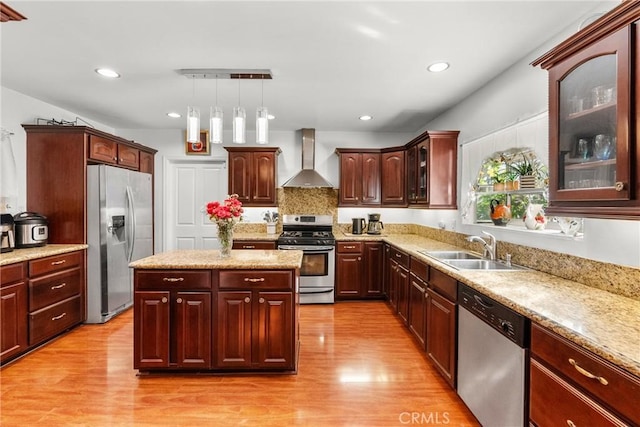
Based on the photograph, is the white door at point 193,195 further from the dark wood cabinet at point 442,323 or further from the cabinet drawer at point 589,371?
the cabinet drawer at point 589,371

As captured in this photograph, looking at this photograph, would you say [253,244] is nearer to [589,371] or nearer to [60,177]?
[60,177]

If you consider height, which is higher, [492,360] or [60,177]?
[60,177]

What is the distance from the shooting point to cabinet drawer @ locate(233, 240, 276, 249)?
14.2ft

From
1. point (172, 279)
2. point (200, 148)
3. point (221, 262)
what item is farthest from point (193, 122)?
point (200, 148)

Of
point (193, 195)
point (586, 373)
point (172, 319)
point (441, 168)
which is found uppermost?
point (441, 168)

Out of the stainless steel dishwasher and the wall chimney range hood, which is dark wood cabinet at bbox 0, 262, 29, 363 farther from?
the stainless steel dishwasher

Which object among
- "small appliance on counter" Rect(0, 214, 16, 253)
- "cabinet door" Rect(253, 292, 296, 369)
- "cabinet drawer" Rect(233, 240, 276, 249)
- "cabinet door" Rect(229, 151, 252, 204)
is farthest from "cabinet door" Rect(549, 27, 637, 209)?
"small appliance on counter" Rect(0, 214, 16, 253)

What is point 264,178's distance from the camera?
15.4 feet

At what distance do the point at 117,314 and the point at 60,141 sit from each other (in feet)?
6.81

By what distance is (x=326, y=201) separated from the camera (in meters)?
5.08

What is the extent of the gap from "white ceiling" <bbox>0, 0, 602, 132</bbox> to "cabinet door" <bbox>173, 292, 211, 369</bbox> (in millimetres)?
1883

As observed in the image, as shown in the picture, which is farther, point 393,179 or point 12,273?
point 393,179

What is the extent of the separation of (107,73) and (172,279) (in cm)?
194

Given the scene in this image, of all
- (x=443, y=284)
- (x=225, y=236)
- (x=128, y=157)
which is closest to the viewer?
(x=443, y=284)
